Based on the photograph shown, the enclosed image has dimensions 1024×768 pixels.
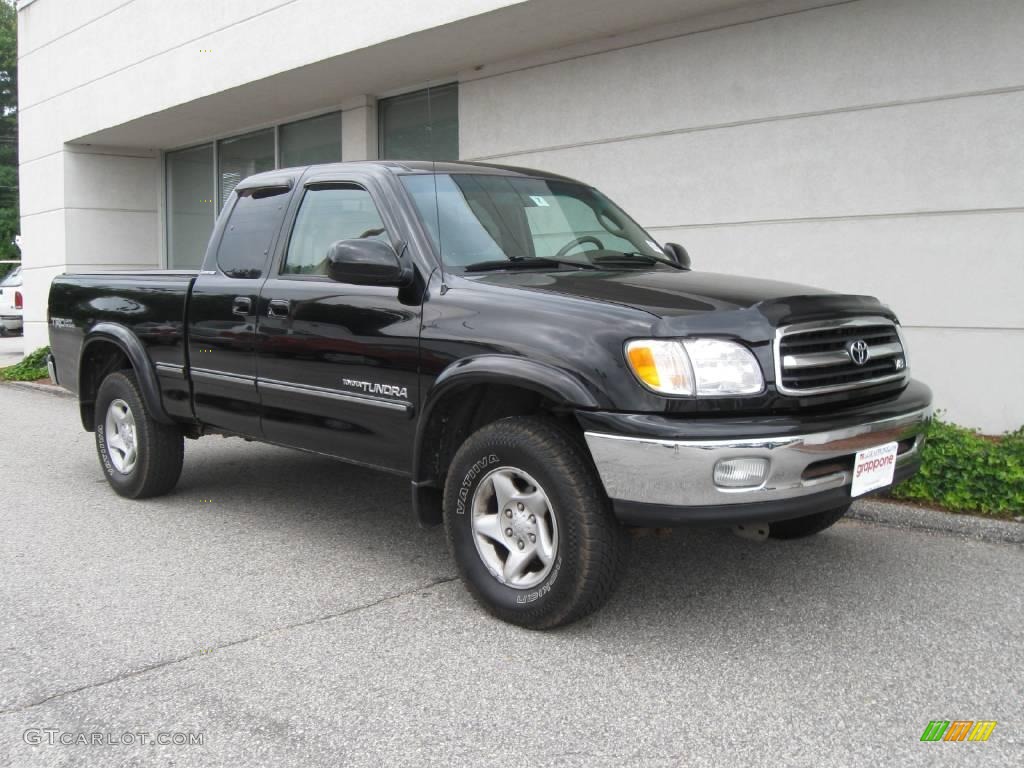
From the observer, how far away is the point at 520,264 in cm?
431

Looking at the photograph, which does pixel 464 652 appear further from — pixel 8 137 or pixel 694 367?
pixel 8 137

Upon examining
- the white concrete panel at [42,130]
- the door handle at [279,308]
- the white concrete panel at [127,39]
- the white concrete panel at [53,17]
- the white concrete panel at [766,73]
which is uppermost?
the white concrete panel at [53,17]

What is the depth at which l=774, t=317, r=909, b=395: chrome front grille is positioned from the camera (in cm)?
350

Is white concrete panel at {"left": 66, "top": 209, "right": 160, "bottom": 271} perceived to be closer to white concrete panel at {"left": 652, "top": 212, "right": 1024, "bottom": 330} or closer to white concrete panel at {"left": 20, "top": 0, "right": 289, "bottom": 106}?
white concrete panel at {"left": 20, "top": 0, "right": 289, "bottom": 106}

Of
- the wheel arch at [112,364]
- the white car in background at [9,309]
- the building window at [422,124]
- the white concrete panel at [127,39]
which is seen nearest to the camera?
the wheel arch at [112,364]

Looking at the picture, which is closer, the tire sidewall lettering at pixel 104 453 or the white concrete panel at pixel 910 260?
the tire sidewall lettering at pixel 104 453

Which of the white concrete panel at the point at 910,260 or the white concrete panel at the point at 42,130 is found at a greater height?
the white concrete panel at the point at 42,130

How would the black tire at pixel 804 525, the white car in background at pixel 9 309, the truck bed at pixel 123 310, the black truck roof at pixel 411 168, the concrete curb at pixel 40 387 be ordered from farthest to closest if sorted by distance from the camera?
the white car in background at pixel 9 309 → the concrete curb at pixel 40 387 → the truck bed at pixel 123 310 → the black tire at pixel 804 525 → the black truck roof at pixel 411 168

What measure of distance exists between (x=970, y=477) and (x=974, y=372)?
5.34 ft

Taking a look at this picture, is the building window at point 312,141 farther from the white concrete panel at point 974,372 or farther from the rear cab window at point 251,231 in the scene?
the white concrete panel at point 974,372

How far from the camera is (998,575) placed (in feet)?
15.1

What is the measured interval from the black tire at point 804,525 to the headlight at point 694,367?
153 cm

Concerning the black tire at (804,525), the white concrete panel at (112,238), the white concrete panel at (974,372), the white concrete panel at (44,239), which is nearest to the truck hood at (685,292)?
the black tire at (804,525)

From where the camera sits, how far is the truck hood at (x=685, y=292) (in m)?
3.58
